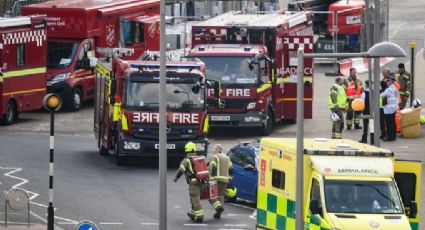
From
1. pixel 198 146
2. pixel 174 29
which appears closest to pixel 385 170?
pixel 198 146

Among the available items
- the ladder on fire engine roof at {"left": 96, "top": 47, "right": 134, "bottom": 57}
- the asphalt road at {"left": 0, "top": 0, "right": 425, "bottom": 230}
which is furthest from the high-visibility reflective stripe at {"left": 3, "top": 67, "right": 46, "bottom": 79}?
the ladder on fire engine roof at {"left": 96, "top": 47, "right": 134, "bottom": 57}

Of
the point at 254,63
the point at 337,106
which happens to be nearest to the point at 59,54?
the point at 254,63

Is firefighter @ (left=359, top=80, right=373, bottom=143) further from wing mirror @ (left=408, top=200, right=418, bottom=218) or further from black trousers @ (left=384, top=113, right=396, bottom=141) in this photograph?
wing mirror @ (left=408, top=200, right=418, bottom=218)

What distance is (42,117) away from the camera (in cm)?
4912

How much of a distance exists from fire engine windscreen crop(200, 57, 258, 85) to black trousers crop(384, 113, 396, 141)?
3650 millimetres

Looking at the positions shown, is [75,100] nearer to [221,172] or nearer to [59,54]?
[59,54]

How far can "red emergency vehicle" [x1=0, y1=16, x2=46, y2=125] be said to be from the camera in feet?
150

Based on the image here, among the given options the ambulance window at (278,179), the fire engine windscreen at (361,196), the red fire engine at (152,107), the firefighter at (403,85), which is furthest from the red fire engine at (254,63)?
the fire engine windscreen at (361,196)

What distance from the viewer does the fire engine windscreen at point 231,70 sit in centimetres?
4378

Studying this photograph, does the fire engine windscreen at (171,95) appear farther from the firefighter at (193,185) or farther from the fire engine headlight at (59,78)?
the fire engine headlight at (59,78)

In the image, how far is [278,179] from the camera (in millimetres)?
27375

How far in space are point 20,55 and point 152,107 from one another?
30.4 feet

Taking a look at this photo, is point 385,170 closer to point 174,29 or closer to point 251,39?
point 251,39

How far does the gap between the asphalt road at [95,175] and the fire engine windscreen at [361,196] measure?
527 cm
